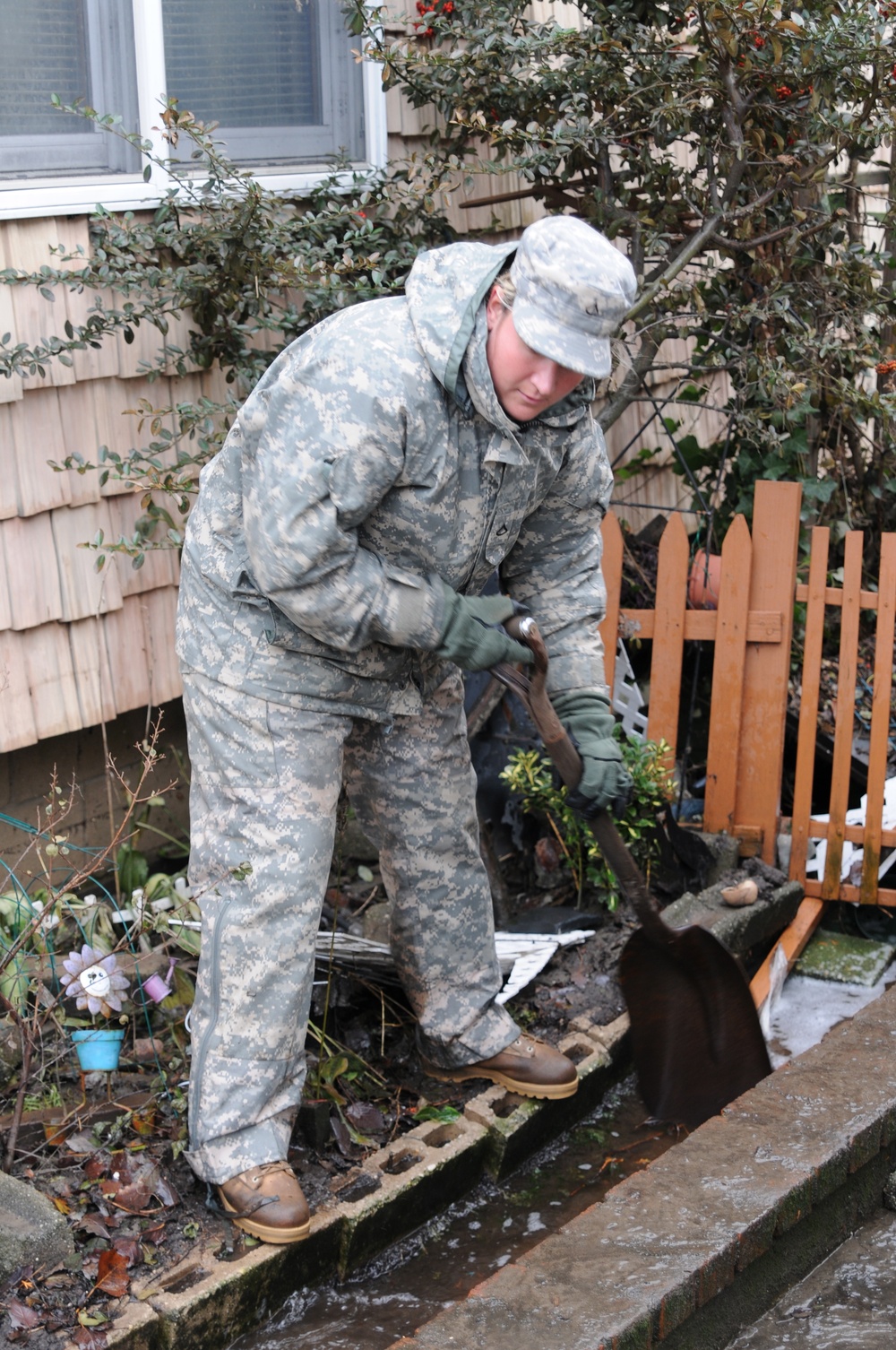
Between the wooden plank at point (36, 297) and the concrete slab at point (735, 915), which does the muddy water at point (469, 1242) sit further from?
the wooden plank at point (36, 297)

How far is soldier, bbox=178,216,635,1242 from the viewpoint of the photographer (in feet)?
8.08

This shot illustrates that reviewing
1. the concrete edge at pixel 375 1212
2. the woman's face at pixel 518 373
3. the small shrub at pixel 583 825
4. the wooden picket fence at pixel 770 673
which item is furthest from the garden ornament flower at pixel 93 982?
the wooden picket fence at pixel 770 673

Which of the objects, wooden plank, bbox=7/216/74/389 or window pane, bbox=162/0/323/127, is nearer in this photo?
wooden plank, bbox=7/216/74/389

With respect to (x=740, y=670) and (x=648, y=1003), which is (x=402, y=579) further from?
(x=740, y=670)

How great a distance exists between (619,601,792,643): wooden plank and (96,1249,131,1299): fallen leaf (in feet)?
8.67

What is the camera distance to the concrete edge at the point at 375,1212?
248 centimetres

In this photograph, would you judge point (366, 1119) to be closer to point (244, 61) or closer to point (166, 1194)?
point (166, 1194)

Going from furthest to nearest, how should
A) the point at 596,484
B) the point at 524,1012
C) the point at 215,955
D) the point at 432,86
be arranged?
the point at 432,86 → the point at 524,1012 → the point at 596,484 → the point at 215,955

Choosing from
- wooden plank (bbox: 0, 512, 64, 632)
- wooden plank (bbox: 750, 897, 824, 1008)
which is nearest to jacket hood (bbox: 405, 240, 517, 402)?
wooden plank (bbox: 0, 512, 64, 632)

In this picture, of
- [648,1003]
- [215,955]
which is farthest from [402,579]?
[648,1003]

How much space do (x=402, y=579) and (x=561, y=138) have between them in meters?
2.20

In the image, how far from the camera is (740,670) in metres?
4.33

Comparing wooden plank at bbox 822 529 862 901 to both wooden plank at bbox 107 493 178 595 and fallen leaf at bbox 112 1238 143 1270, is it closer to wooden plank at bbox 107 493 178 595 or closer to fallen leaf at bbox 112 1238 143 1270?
wooden plank at bbox 107 493 178 595

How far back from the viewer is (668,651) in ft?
14.5
